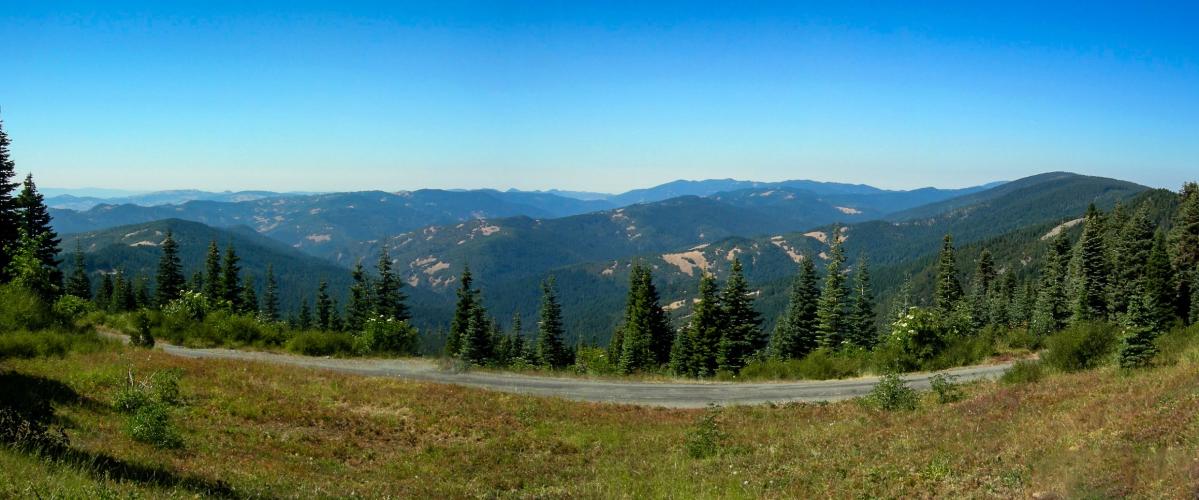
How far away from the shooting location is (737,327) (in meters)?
53.8

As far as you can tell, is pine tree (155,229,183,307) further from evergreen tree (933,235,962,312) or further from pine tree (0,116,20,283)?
evergreen tree (933,235,962,312)

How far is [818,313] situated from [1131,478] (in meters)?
49.7

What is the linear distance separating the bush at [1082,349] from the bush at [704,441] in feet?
40.2

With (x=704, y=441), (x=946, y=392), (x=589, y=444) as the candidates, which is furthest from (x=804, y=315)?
(x=704, y=441)

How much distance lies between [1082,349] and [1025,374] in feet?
7.93

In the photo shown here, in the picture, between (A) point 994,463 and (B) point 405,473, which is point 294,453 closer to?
(B) point 405,473

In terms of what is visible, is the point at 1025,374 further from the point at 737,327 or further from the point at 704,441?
the point at 737,327

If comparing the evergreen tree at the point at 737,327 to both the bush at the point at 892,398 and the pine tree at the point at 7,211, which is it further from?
the pine tree at the point at 7,211

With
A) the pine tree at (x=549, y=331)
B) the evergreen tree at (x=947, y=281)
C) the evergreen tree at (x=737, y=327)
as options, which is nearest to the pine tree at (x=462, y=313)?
the pine tree at (x=549, y=331)

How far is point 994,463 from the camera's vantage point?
10727mm

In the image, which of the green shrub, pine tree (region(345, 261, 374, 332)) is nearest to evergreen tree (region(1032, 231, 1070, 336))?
the green shrub

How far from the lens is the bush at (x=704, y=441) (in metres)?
14.8

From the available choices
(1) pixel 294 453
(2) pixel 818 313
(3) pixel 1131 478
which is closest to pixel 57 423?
(1) pixel 294 453

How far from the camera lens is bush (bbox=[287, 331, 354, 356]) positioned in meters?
29.8
